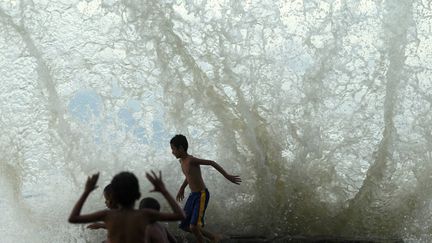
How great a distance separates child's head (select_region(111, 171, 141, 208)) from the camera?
3.27 meters

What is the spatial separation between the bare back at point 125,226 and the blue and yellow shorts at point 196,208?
10.0 ft

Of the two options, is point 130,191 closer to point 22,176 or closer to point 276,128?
point 276,128

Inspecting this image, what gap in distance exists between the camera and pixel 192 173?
652cm

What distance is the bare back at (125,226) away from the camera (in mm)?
3430

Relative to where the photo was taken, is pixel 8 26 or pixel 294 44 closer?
pixel 294 44

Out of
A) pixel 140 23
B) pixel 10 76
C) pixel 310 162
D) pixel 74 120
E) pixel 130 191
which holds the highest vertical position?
pixel 140 23

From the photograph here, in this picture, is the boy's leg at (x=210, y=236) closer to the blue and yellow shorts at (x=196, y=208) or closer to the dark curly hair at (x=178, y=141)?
the blue and yellow shorts at (x=196, y=208)

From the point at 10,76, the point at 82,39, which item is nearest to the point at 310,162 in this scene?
the point at 82,39

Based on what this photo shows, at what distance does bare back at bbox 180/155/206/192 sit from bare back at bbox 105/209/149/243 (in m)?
2.99

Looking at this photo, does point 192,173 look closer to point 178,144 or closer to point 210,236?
point 178,144

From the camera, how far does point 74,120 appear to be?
30.9ft

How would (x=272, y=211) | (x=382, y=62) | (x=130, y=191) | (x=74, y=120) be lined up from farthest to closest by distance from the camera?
1. (x=74, y=120)
2. (x=382, y=62)
3. (x=272, y=211)
4. (x=130, y=191)

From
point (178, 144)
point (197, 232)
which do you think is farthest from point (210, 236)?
point (178, 144)

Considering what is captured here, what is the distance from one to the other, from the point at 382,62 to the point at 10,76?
5.63 m
